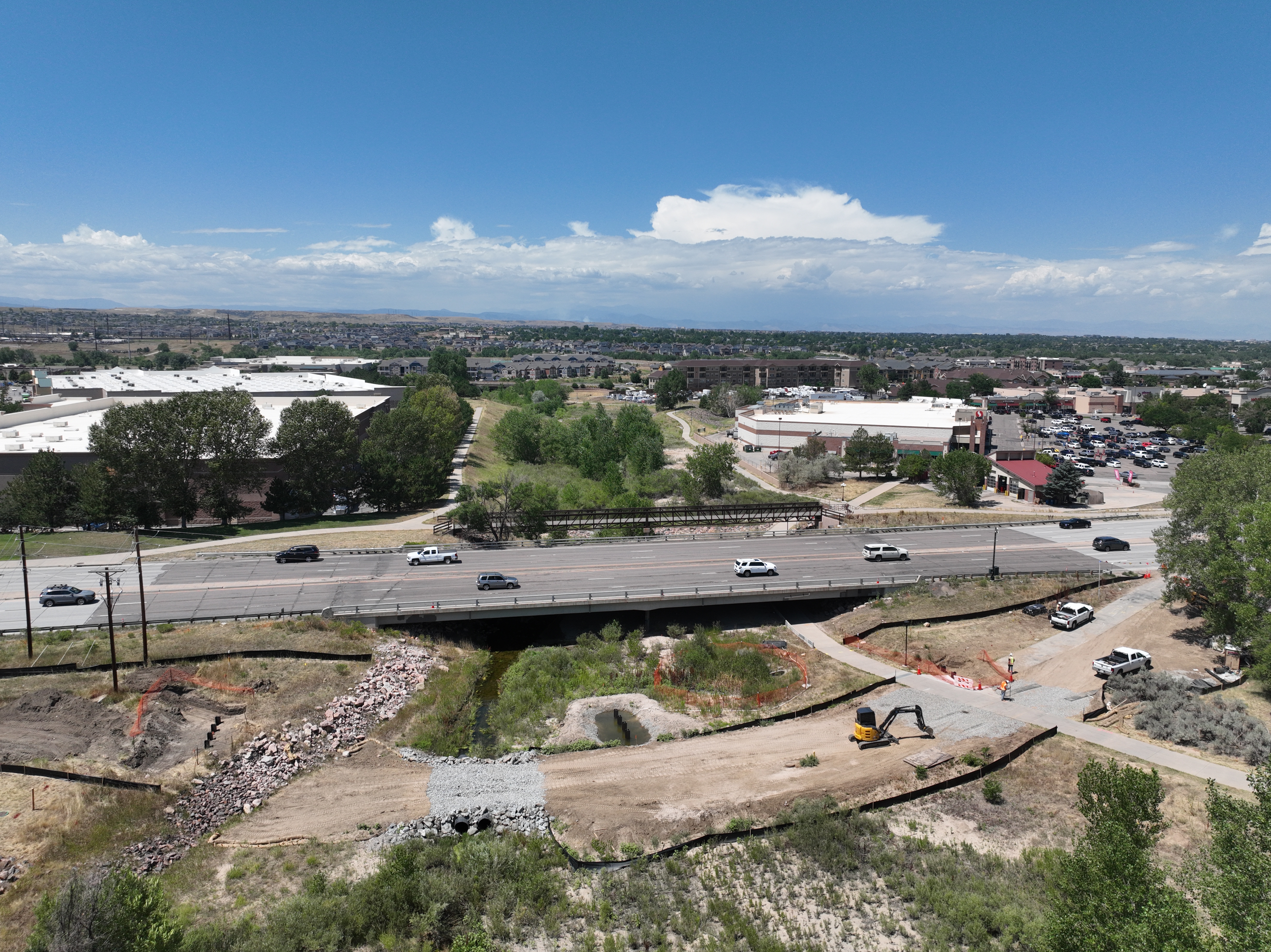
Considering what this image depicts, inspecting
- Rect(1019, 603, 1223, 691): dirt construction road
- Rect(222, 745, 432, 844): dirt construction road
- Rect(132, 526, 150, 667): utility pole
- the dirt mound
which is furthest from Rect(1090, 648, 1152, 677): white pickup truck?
Rect(132, 526, 150, 667): utility pole

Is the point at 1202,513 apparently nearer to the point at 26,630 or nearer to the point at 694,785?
the point at 694,785

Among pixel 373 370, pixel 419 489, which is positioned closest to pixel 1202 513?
pixel 419 489

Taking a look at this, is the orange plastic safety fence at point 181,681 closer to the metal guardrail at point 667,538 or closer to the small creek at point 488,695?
the small creek at point 488,695

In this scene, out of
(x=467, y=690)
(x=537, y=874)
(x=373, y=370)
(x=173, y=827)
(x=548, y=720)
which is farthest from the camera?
(x=373, y=370)

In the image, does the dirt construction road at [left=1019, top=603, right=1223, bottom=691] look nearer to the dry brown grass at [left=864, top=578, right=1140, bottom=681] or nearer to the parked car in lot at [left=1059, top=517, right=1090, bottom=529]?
the dry brown grass at [left=864, top=578, right=1140, bottom=681]

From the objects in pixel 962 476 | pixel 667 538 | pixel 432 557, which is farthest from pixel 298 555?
pixel 962 476
